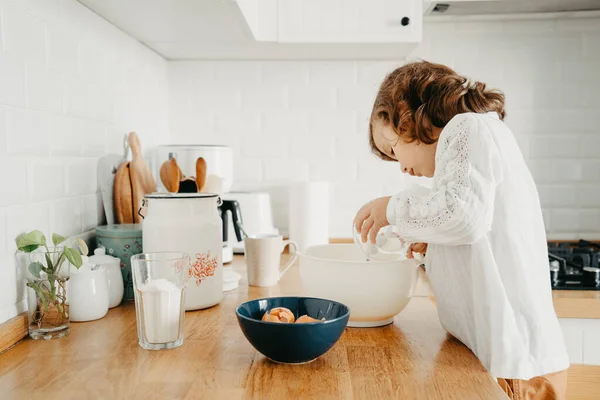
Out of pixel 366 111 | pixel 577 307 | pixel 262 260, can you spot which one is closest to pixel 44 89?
pixel 262 260

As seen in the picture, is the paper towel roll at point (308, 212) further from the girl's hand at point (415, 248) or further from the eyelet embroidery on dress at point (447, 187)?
the eyelet embroidery on dress at point (447, 187)

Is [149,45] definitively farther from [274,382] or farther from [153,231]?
[274,382]

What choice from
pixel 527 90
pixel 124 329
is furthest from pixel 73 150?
pixel 527 90

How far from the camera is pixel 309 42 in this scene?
1868mm

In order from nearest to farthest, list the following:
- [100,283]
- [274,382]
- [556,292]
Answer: [274,382], [100,283], [556,292]

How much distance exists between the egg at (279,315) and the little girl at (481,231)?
0.86 ft

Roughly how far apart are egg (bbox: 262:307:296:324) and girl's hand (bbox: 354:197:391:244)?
26 centimetres

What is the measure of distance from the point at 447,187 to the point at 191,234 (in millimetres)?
535

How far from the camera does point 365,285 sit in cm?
113

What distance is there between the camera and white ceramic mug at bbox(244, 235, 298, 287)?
152 centimetres

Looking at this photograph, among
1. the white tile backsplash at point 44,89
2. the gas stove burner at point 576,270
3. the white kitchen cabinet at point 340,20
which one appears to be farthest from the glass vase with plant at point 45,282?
the gas stove burner at point 576,270

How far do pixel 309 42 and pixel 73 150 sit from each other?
841mm

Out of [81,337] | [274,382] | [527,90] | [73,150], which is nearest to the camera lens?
[274,382]

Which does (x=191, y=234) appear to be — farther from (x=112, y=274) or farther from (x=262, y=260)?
(x=262, y=260)
